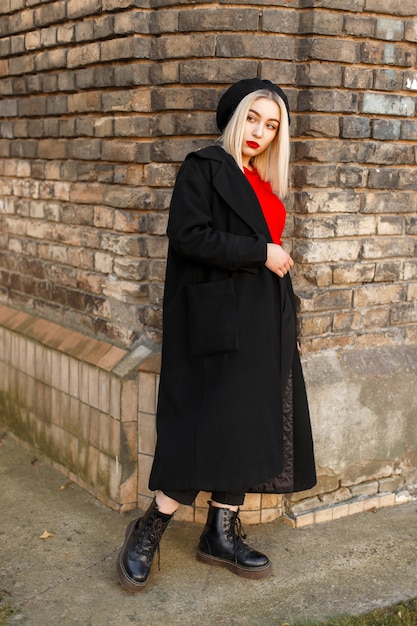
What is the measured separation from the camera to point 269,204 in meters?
3.29

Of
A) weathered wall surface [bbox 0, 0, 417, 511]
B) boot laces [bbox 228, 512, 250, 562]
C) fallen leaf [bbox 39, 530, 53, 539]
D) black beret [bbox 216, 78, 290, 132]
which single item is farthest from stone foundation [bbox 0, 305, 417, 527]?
black beret [bbox 216, 78, 290, 132]

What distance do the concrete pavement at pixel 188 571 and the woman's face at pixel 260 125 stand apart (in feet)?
6.01

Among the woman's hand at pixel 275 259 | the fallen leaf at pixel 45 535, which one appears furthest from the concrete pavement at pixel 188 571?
the woman's hand at pixel 275 259

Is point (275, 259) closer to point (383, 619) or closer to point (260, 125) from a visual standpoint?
point (260, 125)

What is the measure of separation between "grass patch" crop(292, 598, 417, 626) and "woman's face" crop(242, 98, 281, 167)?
1.89 m

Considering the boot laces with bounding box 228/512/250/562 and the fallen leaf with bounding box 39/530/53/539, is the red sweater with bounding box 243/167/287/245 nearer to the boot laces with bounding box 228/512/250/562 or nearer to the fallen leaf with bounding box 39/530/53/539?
the boot laces with bounding box 228/512/250/562

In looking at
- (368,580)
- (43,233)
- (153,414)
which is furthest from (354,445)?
(43,233)

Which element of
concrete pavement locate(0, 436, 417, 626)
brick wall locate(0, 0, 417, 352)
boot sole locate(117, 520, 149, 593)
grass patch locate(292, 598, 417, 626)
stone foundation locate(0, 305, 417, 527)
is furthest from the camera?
stone foundation locate(0, 305, 417, 527)

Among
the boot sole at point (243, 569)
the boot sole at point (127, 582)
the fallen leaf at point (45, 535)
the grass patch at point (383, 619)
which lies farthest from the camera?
the fallen leaf at point (45, 535)

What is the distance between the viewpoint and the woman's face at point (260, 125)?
312 cm

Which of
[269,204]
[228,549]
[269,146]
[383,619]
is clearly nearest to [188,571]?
[228,549]

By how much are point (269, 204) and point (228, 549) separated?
4.97ft

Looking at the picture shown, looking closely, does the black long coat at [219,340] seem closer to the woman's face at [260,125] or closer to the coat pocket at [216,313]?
the coat pocket at [216,313]

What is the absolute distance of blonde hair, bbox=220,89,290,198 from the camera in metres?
3.12
